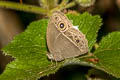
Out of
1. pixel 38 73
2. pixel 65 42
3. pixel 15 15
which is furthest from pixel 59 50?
pixel 15 15

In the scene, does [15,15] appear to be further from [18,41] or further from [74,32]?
[74,32]

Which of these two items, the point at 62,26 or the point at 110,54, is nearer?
the point at 62,26

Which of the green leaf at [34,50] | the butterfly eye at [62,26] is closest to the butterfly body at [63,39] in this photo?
the butterfly eye at [62,26]

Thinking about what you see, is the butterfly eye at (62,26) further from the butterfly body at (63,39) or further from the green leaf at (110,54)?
the green leaf at (110,54)

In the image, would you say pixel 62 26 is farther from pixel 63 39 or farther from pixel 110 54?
pixel 110 54

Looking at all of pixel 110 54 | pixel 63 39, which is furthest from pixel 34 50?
pixel 110 54

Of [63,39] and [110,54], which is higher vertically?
[63,39]
